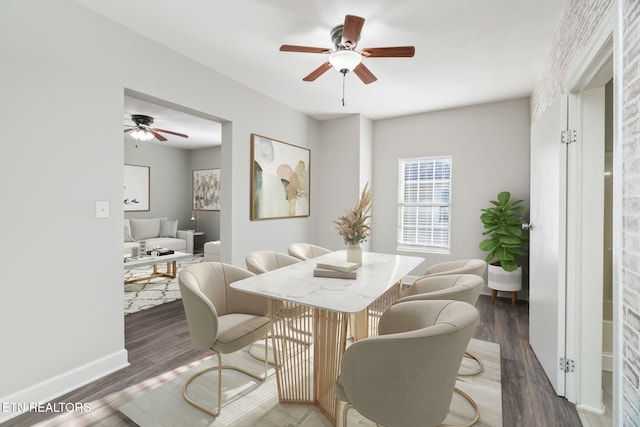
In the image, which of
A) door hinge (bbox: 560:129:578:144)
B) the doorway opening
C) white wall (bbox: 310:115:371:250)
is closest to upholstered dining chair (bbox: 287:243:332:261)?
white wall (bbox: 310:115:371:250)

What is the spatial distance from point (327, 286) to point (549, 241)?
5.45 ft

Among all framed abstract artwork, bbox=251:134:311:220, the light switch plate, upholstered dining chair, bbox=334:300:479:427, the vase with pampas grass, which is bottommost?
upholstered dining chair, bbox=334:300:479:427

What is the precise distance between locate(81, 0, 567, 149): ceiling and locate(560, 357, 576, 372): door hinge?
2.39 m

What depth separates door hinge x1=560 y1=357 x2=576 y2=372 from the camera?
6.37 feet

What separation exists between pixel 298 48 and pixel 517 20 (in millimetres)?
1677

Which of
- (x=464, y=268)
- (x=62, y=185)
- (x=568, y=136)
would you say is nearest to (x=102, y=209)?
(x=62, y=185)

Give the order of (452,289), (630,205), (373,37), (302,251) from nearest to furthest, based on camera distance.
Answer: (630,205)
(452,289)
(373,37)
(302,251)

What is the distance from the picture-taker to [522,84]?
3.55 metres

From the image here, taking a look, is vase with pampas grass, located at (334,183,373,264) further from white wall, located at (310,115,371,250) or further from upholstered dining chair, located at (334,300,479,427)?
white wall, located at (310,115,371,250)

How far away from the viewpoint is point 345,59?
2271 millimetres

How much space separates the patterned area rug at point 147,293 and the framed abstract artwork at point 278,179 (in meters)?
1.68

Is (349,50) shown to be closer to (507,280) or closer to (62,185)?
(62,185)

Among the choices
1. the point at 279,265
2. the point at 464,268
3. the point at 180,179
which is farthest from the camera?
the point at 180,179

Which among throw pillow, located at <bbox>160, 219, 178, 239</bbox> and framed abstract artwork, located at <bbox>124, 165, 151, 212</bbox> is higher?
framed abstract artwork, located at <bbox>124, 165, 151, 212</bbox>
